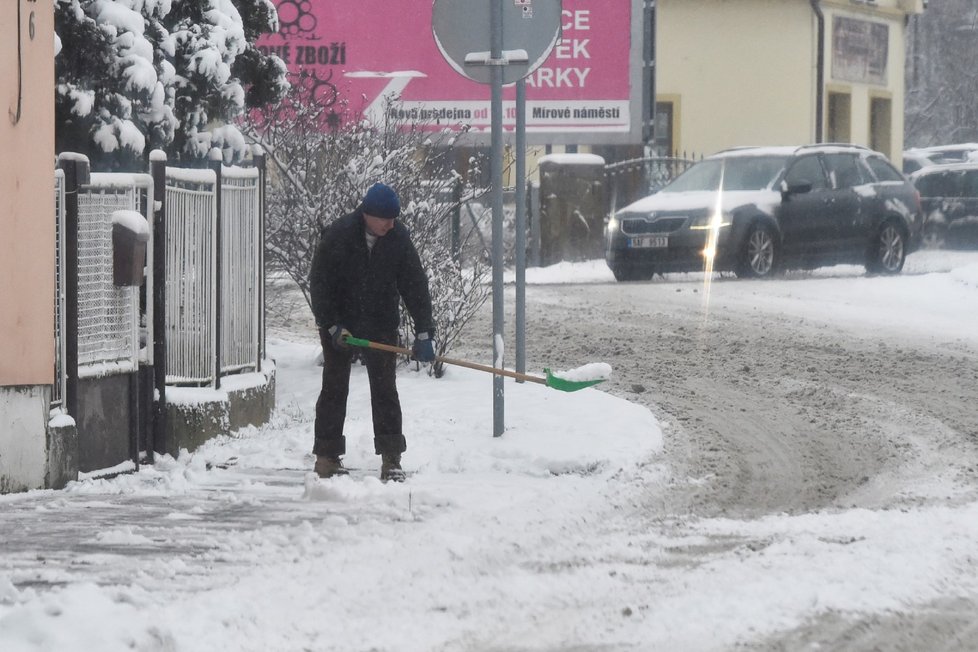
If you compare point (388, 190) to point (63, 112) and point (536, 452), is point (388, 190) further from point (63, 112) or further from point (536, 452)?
point (63, 112)

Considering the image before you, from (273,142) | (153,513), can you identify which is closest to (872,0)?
(273,142)

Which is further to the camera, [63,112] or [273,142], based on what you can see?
[273,142]

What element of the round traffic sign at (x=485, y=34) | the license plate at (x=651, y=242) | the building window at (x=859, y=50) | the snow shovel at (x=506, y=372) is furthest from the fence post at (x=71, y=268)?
the building window at (x=859, y=50)

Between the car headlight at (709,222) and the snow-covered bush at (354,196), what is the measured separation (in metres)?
8.75

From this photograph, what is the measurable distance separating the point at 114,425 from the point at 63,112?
2.19m

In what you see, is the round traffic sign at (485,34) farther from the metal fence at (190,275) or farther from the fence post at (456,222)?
the fence post at (456,222)

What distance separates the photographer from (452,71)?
3092 centimetres

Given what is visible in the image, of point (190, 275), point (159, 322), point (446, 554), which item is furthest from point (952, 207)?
point (446, 554)

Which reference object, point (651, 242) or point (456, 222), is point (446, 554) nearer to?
point (456, 222)

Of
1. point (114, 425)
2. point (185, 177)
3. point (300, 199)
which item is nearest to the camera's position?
point (114, 425)

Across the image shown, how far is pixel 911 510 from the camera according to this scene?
795 centimetres

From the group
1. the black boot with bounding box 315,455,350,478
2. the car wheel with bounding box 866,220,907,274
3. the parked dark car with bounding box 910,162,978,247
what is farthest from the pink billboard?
the black boot with bounding box 315,455,350,478

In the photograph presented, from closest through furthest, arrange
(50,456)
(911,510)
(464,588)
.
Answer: (464,588) < (911,510) < (50,456)

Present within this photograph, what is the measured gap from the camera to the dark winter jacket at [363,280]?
913 cm
